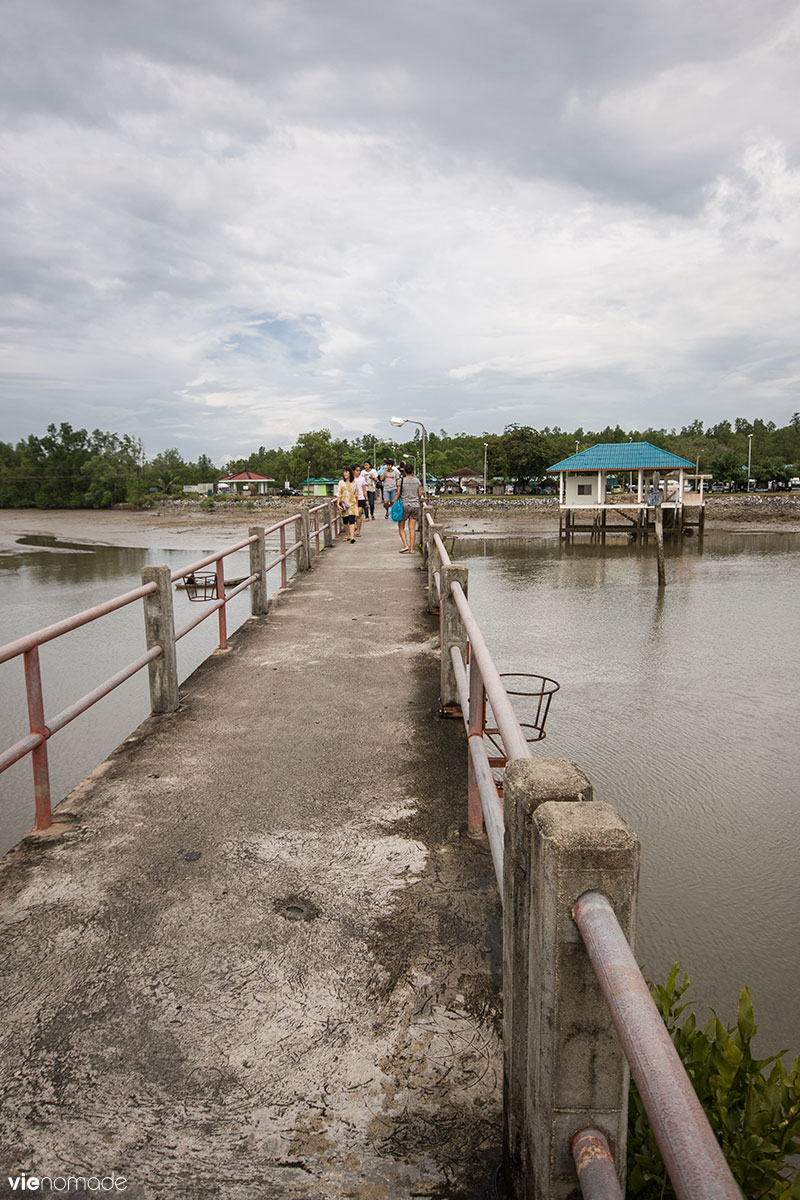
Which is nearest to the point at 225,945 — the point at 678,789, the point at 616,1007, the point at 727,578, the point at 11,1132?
the point at 11,1132

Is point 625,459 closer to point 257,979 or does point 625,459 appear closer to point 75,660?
point 75,660

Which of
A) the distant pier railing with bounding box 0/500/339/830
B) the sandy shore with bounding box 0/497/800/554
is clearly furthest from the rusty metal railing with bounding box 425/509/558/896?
the sandy shore with bounding box 0/497/800/554

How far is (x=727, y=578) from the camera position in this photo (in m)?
26.5

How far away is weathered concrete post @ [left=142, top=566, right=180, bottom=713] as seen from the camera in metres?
5.47

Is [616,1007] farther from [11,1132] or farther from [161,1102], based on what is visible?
[11,1132]

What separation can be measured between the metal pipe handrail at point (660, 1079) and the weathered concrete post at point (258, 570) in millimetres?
7650

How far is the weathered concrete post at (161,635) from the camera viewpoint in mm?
5469

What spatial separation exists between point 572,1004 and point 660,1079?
0.50 meters

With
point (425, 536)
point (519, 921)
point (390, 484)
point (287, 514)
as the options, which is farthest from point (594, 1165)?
point (287, 514)

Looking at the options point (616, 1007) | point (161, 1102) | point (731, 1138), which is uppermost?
point (616, 1007)

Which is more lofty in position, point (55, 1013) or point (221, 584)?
point (221, 584)

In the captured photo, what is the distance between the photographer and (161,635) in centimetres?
552

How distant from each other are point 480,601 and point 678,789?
12420mm

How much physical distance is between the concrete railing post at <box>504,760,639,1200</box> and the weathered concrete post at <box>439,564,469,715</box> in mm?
3504
